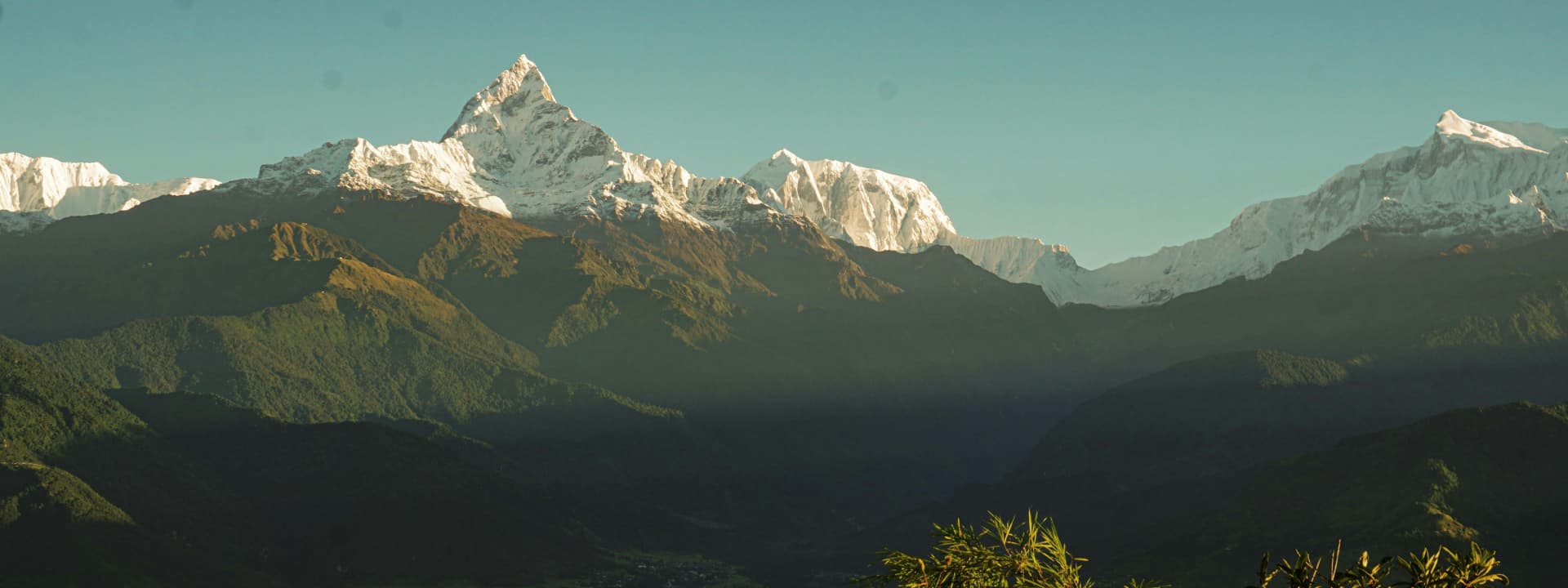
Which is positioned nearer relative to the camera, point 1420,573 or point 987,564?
point 1420,573

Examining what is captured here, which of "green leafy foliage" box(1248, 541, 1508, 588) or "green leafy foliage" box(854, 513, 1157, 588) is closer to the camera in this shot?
"green leafy foliage" box(1248, 541, 1508, 588)

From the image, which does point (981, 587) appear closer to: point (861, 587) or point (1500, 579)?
point (861, 587)

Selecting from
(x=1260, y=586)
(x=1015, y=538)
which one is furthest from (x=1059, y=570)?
(x=1260, y=586)

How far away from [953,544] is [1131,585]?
18.3 feet

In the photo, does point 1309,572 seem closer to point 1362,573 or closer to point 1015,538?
point 1362,573

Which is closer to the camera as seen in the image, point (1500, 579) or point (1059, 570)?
point (1500, 579)

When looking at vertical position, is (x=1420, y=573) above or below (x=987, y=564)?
below

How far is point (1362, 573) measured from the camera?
144ft

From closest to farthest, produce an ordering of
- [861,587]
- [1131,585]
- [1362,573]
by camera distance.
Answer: [1362,573]
[1131,585]
[861,587]

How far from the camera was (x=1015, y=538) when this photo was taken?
51719 mm

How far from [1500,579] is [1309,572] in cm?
582

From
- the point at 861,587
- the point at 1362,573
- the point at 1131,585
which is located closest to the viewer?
the point at 1362,573

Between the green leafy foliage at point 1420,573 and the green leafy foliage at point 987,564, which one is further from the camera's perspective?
the green leafy foliage at point 987,564

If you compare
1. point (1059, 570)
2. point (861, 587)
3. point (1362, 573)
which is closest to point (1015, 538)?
point (1059, 570)
